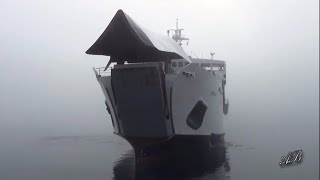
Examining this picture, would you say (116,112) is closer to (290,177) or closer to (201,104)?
(201,104)

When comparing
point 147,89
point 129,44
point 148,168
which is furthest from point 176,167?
point 129,44

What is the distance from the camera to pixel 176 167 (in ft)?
108

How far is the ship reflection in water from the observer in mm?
29609

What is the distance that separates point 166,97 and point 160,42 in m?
4.58

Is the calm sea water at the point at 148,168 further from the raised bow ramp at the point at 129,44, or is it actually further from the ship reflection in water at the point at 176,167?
the raised bow ramp at the point at 129,44

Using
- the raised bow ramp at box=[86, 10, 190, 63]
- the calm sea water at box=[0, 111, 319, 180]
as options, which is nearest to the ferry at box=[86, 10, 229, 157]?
the raised bow ramp at box=[86, 10, 190, 63]

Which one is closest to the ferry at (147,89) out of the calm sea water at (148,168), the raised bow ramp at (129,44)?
the raised bow ramp at (129,44)

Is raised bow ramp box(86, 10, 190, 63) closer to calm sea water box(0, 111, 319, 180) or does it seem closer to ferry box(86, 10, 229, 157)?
ferry box(86, 10, 229, 157)

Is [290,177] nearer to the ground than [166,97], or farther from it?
nearer to the ground

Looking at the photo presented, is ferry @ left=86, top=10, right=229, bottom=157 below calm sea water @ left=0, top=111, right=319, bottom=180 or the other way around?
the other way around

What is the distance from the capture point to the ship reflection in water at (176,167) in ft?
97.1

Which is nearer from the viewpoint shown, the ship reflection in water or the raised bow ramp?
the raised bow ramp

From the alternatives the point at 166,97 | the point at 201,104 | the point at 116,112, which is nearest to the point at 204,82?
the point at 201,104

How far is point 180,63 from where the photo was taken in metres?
39.1
